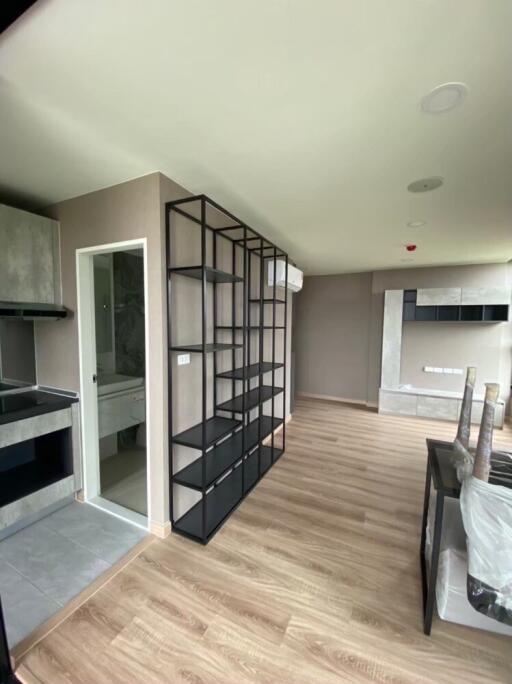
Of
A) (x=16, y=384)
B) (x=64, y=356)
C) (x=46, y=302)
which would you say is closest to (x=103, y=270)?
(x=46, y=302)

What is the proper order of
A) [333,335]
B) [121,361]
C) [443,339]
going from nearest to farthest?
1. [121,361]
2. [443,339]
3. [333,335]

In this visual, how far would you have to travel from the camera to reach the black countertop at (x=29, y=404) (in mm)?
2051

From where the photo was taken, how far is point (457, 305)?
187 inches

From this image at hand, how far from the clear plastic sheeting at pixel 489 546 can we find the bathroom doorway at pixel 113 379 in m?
2.15

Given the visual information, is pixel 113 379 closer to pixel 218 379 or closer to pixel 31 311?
pixel 31 311

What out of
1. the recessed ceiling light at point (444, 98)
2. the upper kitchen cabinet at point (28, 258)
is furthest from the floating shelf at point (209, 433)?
the recessed ceiling light at point (444, 98)

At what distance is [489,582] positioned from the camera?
1.28 m

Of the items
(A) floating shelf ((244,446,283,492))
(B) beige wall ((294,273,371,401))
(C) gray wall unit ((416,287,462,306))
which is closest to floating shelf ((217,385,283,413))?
(A) floating shelf ((244,446,283,492))

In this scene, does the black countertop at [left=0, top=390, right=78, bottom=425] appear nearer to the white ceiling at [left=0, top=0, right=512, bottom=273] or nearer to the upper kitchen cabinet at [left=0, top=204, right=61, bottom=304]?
the upper kitchen cabinet at [left=0, top=204, right=61, bottom=304]

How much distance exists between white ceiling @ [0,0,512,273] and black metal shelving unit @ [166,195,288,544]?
353mm

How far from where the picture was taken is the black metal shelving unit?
2062mm

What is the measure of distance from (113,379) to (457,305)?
17.2 ft

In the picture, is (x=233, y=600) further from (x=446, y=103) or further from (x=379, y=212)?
(x=379, y=212)

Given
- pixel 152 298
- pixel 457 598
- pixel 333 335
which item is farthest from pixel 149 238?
pixel 333 335
